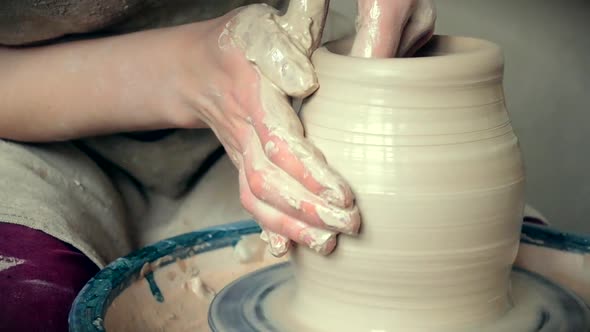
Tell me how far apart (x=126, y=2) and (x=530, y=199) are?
4.89 ft

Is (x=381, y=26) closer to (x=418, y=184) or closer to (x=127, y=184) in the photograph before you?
(x=418, y=184)

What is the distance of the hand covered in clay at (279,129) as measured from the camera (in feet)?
3.13

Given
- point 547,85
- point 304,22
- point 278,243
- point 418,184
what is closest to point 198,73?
point 304,22

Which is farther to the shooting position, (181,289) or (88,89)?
(88,89)

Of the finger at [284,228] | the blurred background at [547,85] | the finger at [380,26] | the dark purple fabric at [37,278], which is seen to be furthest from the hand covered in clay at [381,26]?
the blurred background at [547,85]

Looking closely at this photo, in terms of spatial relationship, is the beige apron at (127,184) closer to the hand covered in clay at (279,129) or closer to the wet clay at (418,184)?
the hand covered in clay at (279,129)

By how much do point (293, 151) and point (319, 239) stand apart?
0.11m

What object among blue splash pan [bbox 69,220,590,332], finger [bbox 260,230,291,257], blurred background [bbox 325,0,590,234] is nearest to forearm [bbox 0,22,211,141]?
blue splash pan [bbox 69,220,590,332]

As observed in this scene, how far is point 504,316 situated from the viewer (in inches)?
41.4

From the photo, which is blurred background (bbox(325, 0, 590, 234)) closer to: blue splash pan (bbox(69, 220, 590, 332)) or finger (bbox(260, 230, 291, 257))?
blue splash pan (bbox(69, 220, 590, 332))

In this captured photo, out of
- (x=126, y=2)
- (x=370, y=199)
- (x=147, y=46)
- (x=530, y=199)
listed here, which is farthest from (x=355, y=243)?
(x=530, y=199)

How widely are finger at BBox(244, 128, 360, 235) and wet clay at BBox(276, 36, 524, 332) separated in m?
0.03

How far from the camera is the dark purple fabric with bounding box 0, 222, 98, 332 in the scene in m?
1.09

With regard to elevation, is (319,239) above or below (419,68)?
below
